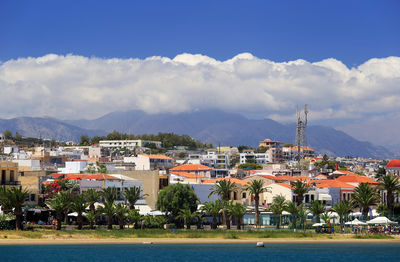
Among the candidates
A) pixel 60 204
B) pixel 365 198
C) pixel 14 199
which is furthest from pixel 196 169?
pixel 14 199

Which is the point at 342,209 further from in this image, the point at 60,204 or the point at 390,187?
the point at 60,204

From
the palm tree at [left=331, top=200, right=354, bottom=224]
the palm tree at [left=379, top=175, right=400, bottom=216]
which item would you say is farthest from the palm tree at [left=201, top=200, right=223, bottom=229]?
the palm tree at [left=379, top=175, right=400, bottom=216]

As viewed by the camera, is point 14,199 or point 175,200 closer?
point 14,199

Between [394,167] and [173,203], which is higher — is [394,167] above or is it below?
above

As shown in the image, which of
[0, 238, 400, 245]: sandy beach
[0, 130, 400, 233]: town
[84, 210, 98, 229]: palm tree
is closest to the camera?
[0, 238, 400, 245]: sandy beach

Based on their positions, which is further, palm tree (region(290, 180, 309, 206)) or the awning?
the awning

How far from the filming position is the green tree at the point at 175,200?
9088cm
